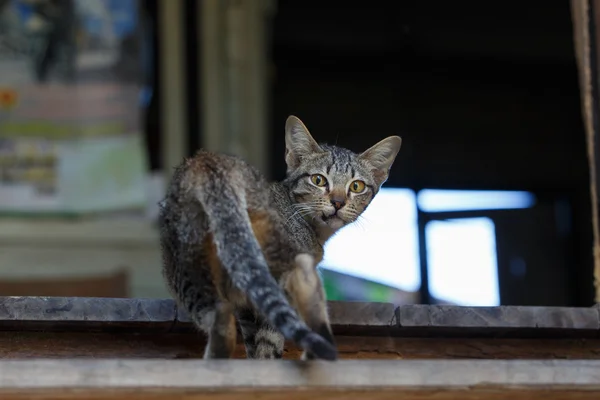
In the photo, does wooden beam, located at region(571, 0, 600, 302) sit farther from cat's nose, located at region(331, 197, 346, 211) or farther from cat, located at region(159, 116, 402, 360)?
cat, located at region(159, 116, 402, 360)

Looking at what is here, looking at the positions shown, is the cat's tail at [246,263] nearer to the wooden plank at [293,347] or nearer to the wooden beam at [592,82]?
the wooden plank at [293,347]

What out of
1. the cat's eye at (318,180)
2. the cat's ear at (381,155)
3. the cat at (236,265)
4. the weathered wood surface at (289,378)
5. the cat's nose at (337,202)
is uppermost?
the cat's ear at (381,155)

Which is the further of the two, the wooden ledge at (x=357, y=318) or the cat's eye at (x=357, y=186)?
the cat's eye at (x=357, y=186)

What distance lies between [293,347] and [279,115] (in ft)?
15.9

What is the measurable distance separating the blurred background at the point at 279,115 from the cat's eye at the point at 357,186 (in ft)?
8.74

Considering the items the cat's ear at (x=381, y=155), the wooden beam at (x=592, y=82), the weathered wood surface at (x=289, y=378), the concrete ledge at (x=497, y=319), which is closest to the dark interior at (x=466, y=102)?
the cat's ear at (x=381, y=155)

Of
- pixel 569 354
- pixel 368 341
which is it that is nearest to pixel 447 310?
pixel 368 341

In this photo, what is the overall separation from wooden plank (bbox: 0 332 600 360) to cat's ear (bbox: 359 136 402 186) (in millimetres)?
955

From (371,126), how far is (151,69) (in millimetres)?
2081

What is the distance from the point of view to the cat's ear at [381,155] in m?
3.84

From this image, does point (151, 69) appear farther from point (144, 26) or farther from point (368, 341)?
point (368, 341)

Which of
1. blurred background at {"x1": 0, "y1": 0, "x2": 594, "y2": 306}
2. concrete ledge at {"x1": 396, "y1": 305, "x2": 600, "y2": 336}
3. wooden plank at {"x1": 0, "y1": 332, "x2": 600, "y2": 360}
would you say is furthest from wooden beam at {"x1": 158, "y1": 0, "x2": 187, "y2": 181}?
concrete ledge at {"x1": 396, "y1": 305, "x2": 600, "y2": 336}

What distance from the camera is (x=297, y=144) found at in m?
3.79

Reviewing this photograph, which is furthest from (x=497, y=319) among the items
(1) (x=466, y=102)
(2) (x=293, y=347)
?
(1) (x=466, y=102)
